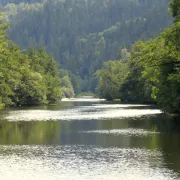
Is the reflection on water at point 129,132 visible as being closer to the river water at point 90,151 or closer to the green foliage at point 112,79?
the river water at point 90,151

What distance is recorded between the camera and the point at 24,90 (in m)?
108

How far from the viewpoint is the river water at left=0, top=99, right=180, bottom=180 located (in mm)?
24922

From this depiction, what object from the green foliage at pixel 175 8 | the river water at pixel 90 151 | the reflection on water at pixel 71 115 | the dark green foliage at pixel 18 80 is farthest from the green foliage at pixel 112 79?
the river water at pixel 90 151

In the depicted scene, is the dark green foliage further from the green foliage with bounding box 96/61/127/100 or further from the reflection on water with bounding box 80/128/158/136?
the reflection on water with bounding box 80/128/158/136

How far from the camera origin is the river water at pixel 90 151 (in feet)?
81.8

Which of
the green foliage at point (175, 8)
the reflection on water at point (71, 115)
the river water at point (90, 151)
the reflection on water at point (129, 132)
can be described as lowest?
the river water at point (90, 151)

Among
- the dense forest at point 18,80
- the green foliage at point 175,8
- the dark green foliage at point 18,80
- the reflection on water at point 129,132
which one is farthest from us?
the dark green foliage at point 18,80

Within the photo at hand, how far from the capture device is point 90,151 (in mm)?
33000

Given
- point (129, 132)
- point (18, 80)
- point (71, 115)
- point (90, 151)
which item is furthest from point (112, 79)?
point (90, 151)

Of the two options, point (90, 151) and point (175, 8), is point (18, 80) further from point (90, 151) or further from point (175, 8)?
point (90, 151)

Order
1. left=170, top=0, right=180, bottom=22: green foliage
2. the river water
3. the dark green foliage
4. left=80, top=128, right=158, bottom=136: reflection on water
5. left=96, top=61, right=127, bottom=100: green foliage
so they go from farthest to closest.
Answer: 1. left=96, top=61, right=127, bottom=100: green foliage
2. the dark green foliage
3. left=170, top=0, right=180, bottom=22: green foliage
4. left=80, top=128, right=158, bottom=136: reflection on water
5. the river water

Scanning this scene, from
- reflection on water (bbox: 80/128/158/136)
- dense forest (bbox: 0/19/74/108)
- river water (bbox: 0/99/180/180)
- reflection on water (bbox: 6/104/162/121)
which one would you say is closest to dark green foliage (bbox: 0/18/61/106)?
dense forest (bbox: 0/19/74/108)

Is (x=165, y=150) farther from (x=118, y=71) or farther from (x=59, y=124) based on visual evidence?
(x=118, y=71)

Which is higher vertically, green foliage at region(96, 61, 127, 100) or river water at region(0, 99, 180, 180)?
green foliage at region(96, 61, 127, 100)
